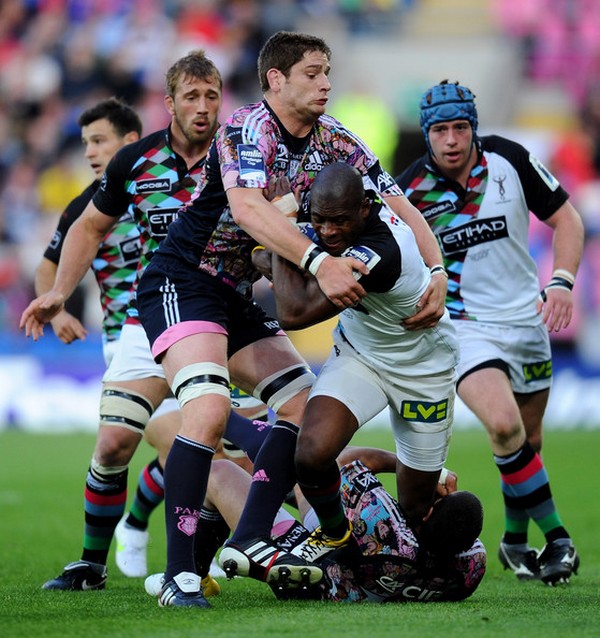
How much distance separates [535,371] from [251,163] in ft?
9.38

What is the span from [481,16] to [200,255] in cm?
1882

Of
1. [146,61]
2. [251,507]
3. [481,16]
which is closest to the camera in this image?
[251,507]

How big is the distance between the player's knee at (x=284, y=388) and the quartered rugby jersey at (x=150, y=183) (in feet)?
3.93

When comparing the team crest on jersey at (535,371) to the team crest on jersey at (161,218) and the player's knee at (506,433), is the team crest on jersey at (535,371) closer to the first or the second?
the player's knee at (506,433)

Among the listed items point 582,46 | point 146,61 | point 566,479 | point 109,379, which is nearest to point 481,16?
point 582,46

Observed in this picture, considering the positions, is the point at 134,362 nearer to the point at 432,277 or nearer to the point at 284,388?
the point at 284,388

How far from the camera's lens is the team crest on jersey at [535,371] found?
7.79 meters

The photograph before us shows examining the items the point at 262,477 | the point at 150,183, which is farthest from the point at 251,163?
the point at 262,477

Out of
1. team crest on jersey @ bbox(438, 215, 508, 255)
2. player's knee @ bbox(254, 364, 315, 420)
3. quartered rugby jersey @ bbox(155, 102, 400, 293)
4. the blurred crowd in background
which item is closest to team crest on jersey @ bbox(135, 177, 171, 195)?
quartered rugby jersey @ bbox(155, 102, 400, 293)

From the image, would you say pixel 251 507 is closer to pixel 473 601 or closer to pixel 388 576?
pixel 388 576

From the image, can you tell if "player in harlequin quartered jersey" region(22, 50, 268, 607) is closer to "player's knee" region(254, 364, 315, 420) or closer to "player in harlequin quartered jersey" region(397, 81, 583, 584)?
"player's knee" region(254, 364, 315, 420)

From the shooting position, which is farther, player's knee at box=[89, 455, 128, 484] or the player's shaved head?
player's knee at box=[89, 455, 128, 484]

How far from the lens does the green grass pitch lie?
16.1 ft

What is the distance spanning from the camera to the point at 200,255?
20.1ft
